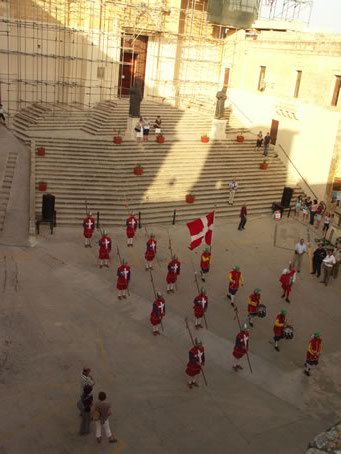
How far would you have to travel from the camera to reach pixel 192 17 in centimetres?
3447

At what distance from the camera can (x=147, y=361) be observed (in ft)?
40.6

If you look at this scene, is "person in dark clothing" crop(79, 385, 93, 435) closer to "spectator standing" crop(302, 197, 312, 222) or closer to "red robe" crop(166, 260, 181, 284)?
"red robe" crop(166, 260, 181, 284)

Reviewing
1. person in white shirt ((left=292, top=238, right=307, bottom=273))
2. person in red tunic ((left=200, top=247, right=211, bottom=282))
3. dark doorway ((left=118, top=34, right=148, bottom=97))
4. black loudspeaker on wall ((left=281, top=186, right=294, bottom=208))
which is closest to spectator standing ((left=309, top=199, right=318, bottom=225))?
black loudspeaker on wall ((left=281, top=186, right=294, bottom=208))

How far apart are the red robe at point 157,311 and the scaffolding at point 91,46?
2308cm

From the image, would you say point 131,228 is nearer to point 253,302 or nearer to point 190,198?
point 190,198

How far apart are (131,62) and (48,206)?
19.0m

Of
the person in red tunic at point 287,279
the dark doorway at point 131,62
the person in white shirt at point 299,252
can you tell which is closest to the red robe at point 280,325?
the person in red tunic at point 287,279

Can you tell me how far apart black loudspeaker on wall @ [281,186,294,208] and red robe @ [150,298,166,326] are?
14070mm

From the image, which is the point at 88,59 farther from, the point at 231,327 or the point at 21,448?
the point at 21,448

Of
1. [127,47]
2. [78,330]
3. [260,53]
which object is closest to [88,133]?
[127,47]

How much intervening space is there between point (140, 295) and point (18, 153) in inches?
519

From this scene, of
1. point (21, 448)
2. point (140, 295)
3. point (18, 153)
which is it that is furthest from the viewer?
point (18, 153)

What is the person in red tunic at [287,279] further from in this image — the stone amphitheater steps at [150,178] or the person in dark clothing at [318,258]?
the stone amphitheater steps at [150,178]

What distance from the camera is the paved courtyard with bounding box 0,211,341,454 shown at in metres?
10.1
